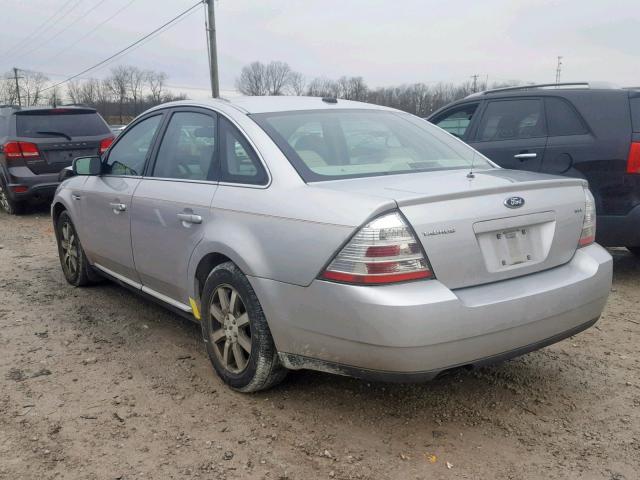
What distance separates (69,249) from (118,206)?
1519 mm

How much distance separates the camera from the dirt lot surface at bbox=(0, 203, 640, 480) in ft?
8.54

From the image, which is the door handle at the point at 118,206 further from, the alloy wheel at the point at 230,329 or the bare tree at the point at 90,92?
the bare tree at the point at 90,92

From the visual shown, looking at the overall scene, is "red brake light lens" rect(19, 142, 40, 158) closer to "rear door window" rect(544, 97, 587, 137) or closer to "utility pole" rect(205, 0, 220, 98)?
"rear door window" rect(544, 97, 587, 137)

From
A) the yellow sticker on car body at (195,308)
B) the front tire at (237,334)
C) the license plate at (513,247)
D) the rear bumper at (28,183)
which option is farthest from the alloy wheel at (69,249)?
the rear bumper at (28,183)

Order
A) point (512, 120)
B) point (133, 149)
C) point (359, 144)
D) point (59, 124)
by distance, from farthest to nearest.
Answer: point (59, 124) → point (512, 120) → point (133, 149) → point (359, 144)

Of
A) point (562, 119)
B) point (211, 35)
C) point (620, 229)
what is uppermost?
→ point (211, 35)

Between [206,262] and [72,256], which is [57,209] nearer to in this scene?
[72,256]

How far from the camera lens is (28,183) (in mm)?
9320

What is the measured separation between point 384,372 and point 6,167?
28.9 ft

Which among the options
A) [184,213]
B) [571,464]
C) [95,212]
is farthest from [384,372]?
[95,212]

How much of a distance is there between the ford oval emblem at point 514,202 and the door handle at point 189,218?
161 centimetres

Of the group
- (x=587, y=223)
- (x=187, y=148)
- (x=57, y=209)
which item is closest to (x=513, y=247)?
(x=587, y=223)

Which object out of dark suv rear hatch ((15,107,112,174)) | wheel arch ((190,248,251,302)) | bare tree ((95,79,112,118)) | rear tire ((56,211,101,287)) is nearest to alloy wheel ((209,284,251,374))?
wheel arch ((190,248,251,302))

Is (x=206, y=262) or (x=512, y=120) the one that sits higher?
(x=512, y=120)
